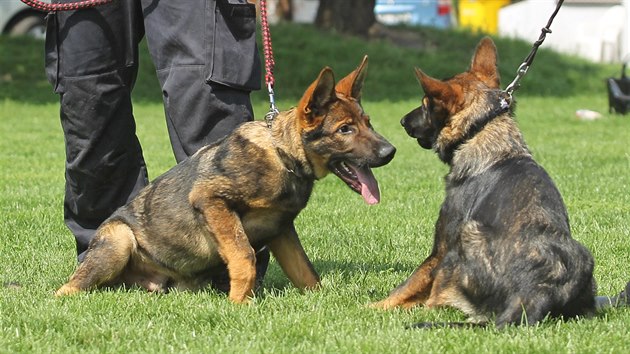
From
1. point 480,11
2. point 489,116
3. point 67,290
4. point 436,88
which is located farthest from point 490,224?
point 480,11

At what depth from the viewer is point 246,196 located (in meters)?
5.43

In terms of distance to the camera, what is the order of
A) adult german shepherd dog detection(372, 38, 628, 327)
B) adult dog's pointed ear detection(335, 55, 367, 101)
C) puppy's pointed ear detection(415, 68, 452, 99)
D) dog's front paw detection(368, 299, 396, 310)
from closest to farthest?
adult german shepherd dog detection(372, 38, 628, 327)
puppy's pointed ear detection(415, 68, 452, 99)
dog's front paw detection(368, 299, 396, 310)
adult dog's pointed ear detection(335, 55, 367, 101)

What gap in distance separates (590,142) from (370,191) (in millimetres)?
8391

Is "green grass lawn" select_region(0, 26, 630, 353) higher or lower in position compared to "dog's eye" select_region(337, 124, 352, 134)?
lower

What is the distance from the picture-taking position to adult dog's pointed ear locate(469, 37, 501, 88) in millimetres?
5328

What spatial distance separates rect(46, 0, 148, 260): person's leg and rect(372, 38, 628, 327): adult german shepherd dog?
5.90 ft

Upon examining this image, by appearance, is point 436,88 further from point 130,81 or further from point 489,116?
point 130,81

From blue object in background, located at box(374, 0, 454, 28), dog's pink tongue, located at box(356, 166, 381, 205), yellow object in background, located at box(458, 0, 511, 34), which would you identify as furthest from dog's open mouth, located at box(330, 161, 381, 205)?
yellow object in background, located at box(458, 0, 511, 34)

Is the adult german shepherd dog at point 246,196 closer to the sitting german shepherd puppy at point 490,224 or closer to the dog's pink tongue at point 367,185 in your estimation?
the dog's pink tongue at point 367,185

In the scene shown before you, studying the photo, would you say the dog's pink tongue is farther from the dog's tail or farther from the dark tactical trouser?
the dog's tail

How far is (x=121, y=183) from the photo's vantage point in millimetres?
6367

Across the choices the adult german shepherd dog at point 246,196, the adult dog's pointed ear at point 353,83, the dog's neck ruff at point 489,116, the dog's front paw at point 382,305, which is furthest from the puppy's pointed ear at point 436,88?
the dog's front paw at point 382,305

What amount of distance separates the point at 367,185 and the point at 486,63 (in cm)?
87

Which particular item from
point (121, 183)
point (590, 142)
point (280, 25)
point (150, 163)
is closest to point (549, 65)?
point (280, 25)
